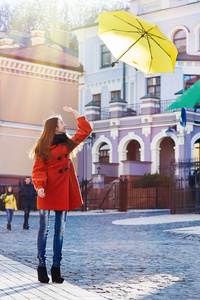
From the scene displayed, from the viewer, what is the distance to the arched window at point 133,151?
40.2 metres

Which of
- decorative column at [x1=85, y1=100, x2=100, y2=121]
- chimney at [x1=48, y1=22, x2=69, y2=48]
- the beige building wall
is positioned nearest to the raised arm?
decorative column at [x1=85, y1=100, x2=100, y2=121]

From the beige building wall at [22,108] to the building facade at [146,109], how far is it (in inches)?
116

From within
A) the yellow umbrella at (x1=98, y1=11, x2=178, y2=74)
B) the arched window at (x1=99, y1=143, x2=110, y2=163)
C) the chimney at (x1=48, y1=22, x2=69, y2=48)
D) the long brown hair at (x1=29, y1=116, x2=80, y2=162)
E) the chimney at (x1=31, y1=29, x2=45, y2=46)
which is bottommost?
the long brown hair at (x1=29, y1=116, x2=80, y2=162)

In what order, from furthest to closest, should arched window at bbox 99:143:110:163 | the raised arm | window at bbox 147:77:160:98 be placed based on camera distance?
arched window at bbox 99:143:110:163 < window at bbox 147:77:160:98 < the raised arm

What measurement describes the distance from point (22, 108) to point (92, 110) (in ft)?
16.5

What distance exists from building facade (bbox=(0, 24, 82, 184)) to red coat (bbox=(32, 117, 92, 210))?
106 ft

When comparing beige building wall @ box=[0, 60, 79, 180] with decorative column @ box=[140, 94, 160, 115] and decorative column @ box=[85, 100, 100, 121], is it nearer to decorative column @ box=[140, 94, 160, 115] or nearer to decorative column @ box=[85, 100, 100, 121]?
decorative column @ box=[85, 100, 100, 121]

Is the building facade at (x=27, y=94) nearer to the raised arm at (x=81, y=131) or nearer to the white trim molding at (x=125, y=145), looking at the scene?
the white trim molding at (x=125, y=145)

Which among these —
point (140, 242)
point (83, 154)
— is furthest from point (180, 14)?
point (140, 242)

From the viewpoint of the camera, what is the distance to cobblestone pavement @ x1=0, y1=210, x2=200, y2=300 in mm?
7008

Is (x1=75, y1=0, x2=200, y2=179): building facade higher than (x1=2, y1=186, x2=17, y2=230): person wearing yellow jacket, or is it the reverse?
(x1=75, y1=0, x2=200, y2=179): building facade

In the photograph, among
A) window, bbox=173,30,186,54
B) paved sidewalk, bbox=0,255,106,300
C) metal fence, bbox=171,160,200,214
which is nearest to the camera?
paved sidewalk, bbox=0,255,106,300

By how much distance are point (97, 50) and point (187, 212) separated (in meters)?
22.2

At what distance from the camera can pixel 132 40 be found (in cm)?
1032
